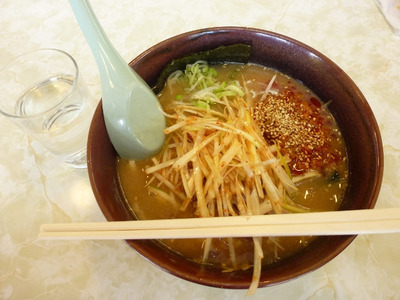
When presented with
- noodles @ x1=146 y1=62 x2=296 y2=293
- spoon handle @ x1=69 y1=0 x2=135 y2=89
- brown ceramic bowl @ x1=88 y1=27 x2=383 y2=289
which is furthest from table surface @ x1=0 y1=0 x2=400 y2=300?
spoon handle @ x1=69 y1=0 x2=135 y2=89

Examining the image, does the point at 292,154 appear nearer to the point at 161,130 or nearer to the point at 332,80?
the point at 332,80

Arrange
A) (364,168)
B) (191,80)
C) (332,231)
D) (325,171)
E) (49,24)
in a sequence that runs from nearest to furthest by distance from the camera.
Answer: (332,231), (364,168), (325,171), (191,80), (49,24)

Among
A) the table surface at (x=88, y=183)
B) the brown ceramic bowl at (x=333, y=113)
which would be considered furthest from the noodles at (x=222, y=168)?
the table surface at (x=88, y=183)

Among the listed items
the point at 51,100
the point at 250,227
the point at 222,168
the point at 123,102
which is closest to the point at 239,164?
the point at 222,168

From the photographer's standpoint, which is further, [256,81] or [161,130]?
[256,81]

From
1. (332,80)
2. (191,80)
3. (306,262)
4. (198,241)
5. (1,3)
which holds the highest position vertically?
(332,80)

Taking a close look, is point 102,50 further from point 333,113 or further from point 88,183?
point 333,113

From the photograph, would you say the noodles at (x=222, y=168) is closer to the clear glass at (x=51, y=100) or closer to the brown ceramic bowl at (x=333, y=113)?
the brown ceramic bowl at (x=333, y=113)

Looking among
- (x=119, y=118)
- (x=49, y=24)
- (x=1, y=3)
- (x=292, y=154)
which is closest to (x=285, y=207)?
(x=292, y=154)
